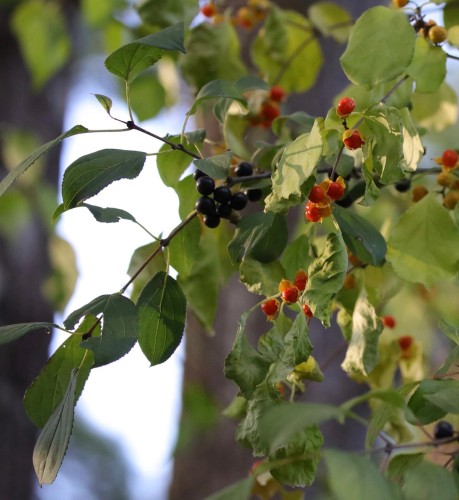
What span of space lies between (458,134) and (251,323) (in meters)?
2.38

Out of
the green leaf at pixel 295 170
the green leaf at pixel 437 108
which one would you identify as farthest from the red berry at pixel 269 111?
the green leaf at pixel 295 170

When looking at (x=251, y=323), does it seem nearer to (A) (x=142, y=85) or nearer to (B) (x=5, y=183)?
(A) (x=142, y=85)

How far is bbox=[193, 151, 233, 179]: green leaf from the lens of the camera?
79 centimetres

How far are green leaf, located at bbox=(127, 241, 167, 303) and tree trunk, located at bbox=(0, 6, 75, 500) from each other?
1.51m

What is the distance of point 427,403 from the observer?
731 mm

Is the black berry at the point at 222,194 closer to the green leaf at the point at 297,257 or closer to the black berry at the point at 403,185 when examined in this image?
the green leaf at the point at 297,257

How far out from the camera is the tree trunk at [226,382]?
1.95 metres

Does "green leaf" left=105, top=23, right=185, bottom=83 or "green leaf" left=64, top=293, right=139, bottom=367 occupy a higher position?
"green leaf" left=105, top=23, right=185, bottom=83

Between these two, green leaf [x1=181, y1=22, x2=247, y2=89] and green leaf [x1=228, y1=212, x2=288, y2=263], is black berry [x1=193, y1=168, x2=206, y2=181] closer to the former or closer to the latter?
green leaf [x1=228, y1=212, x2=288, y2=263]

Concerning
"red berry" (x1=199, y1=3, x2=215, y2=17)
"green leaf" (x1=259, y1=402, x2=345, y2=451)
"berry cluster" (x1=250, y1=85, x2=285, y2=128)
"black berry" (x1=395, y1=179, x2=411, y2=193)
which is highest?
"red berry" (x1=199, y1=3, x2=215, y2=17)

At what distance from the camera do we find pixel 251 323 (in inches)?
78.1

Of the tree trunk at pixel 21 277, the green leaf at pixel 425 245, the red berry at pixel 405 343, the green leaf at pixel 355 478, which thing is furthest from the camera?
the tree trunk at pixel 21 277

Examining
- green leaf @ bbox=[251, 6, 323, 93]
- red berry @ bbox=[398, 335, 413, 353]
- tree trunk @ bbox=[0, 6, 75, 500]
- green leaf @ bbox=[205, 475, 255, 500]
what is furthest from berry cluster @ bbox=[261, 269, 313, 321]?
tree trunk @ bbox=[0, 6, 75, 500]

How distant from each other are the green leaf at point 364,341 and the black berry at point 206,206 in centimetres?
21
